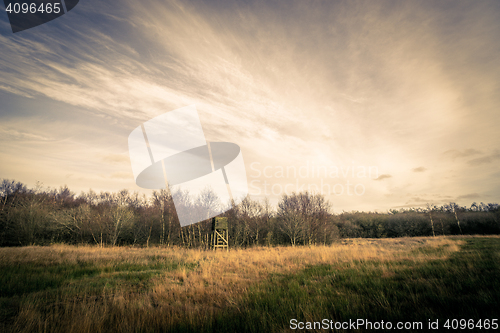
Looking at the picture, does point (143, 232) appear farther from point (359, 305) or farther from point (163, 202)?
point (359, 305)

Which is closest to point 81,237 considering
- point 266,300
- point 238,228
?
point 238,228

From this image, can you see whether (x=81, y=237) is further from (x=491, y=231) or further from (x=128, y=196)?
(x=491, y=231)

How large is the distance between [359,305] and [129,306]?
5.60 metres

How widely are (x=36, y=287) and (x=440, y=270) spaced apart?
14818mm

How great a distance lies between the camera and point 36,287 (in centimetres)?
716

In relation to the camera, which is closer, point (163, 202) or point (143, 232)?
point (143, 232)

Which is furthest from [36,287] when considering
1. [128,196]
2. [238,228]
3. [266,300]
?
[128,196]

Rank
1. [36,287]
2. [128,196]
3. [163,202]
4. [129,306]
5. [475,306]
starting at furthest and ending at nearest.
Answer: [128,196]
[163,202]
[36,287]
[129,306]
[475,306]

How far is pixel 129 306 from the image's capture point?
4.99 m

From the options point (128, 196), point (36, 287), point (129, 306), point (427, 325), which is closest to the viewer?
point (427, 325)

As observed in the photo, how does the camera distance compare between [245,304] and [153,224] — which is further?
[153,224]

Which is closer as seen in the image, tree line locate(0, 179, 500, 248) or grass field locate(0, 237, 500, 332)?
grass field locate(0, 237, 500, 332)

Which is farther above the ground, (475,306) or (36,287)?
(475,306)

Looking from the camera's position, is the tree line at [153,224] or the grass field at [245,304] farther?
the tree line at [153,224]
